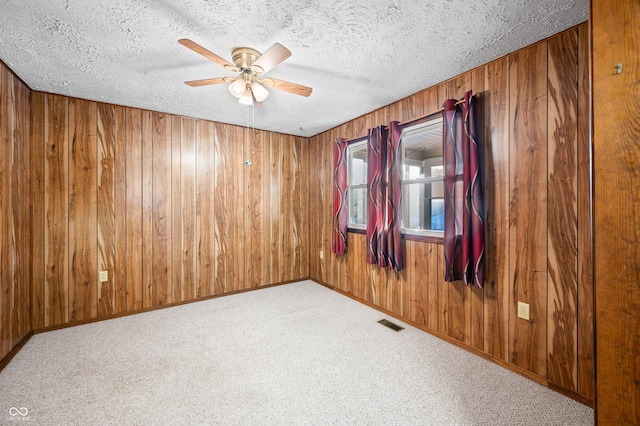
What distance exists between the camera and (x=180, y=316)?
3.00m

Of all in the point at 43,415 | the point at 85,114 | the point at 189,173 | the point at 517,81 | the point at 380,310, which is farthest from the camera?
the point at 189,173

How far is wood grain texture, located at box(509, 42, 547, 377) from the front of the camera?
183cm

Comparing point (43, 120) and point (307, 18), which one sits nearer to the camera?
point (307, 18)

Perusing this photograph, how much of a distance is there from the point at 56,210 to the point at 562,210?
4.43 meters

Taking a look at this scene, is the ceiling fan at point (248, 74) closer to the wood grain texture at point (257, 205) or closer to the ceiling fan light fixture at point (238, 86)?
the ceiling fan light fixture at point (238, 86)

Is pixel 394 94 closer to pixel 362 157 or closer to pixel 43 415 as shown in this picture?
pixel 362 157

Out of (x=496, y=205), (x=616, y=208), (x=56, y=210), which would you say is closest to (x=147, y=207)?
(x=56, y=210)

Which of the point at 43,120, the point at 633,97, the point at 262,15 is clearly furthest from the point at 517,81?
the point at 43,120

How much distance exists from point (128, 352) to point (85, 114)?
2494 mm

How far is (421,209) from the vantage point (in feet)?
9.88

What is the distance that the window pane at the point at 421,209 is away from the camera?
2838 millimetres

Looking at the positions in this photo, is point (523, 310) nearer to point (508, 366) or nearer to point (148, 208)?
point (508, 366)

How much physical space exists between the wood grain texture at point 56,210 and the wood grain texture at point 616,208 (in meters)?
4.02

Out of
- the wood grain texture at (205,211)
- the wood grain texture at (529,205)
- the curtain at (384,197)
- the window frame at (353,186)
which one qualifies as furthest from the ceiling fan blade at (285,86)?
the wood grain texture at (205,211)
